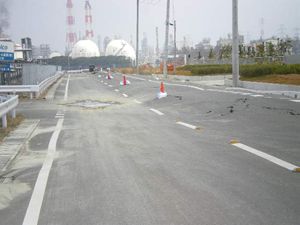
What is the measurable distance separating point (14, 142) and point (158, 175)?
519 cm

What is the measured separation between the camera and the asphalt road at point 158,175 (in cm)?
505

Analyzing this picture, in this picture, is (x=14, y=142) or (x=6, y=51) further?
(x=6, y=51)

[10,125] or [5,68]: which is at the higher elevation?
[5,68]

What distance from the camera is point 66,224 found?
4879 millimetres

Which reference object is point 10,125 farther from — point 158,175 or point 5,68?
point 5,68

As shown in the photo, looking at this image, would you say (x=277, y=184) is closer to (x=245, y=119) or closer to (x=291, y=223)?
(x=291, y=223)

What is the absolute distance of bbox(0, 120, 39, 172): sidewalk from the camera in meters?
8.66

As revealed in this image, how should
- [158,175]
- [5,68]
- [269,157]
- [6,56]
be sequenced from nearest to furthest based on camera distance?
[158,175]
[269,157]
[5,68]
[6,56]

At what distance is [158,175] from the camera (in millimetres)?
6762

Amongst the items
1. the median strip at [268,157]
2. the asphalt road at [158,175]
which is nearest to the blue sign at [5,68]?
the asphalt road at [158,175]

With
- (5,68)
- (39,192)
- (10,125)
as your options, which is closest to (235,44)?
(5,68)

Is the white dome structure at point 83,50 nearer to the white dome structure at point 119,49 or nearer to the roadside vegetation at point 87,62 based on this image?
the white dome structure at point 119,49

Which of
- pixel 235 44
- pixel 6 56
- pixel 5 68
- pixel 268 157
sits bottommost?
pixel 268 157

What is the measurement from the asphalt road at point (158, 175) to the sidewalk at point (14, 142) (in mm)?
206
